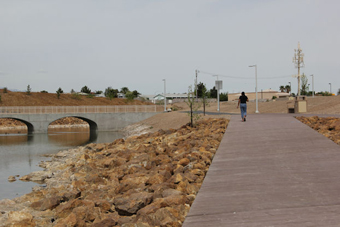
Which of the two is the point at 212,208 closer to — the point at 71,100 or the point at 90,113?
the point at 90,113

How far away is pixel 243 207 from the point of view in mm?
7312

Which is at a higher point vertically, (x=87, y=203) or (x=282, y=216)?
(x=282, y=216)

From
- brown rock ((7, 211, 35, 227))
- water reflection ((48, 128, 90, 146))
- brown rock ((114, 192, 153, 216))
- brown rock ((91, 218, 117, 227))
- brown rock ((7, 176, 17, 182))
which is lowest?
water reflection ((48, 128, 90, 146))

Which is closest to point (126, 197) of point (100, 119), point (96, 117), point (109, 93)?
point (100, 119)

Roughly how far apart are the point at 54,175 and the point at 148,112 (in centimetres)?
4644

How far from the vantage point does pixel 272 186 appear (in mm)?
8641

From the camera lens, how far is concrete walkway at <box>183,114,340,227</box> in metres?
6.71

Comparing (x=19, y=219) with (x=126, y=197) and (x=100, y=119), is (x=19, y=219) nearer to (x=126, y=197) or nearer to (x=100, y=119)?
(x=126, y=197)

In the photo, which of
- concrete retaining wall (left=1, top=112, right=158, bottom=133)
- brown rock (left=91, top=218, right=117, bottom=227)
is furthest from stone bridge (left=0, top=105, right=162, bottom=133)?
brown rock (left=91, top=218, right=117, bottom=227)

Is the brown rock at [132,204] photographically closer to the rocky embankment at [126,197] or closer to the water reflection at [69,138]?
the rocky embankment at [126,197]

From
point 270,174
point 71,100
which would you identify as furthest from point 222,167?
point 71,100

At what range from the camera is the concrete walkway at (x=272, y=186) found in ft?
22.0

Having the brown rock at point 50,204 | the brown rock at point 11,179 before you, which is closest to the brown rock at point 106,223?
the brown rock at point 50,204

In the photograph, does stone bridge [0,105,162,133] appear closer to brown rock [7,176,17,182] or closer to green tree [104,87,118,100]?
brown rock [7,176,17,182]
